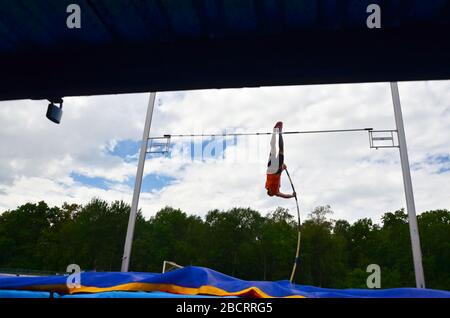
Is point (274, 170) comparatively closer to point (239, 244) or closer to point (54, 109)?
point (54, 109)

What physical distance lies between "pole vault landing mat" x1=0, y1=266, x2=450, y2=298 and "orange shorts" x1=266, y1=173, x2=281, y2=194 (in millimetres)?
4896

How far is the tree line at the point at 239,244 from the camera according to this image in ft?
130

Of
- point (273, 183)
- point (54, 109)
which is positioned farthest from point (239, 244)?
point (54, 109)

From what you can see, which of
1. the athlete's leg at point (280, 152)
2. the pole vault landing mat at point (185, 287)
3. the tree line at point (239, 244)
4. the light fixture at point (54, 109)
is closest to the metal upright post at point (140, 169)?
the athlete's leg at point (280, 152)

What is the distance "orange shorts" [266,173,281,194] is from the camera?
7352 mm

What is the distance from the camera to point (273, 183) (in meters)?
7.41

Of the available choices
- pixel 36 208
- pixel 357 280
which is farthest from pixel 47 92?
pixel 36 208

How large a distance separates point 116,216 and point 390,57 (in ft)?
148

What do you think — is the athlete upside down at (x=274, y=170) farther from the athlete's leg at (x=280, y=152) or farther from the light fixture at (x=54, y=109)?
the light fixture at (x=54, y=109)

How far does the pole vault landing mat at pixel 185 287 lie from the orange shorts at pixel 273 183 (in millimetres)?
4896

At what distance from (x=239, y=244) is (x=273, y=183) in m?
39.1

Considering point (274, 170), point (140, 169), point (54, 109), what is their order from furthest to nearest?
point (140, 169)
point (274, 170)
point (54, 109)

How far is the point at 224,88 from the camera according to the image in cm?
250
